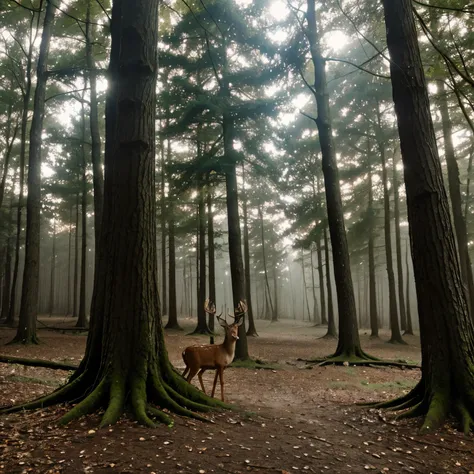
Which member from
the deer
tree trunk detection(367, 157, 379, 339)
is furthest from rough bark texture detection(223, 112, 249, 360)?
tree trunk detection(367, 157, 379, 339)

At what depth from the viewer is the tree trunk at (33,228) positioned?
11656 millimetres

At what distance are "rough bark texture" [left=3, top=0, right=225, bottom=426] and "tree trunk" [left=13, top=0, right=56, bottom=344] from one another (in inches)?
319

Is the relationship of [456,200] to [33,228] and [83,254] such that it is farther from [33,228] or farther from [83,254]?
[83,254]

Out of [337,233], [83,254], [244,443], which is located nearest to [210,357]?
[244,443]

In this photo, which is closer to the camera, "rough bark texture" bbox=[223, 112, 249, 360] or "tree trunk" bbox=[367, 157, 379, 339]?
"rough bark texture" bbox=[223, 112, 249, 360]

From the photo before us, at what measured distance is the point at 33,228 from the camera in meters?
12.1

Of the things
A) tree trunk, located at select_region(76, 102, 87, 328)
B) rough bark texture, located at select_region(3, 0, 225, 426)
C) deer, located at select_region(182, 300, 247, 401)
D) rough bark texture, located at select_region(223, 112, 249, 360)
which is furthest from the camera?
tree trunk, located at select_region(76, 102, 87, 328)

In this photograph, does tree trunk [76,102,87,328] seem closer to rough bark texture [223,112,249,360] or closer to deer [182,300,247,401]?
rough bark texture [223,112,249,360]

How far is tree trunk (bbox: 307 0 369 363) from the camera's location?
10.5m

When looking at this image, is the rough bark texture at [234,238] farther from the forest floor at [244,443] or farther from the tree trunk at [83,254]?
the tree trunk at [83,254]

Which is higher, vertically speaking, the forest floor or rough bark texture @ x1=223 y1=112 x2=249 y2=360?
rough bark texture @ x1=223 y1=112 x2=249 y2=360

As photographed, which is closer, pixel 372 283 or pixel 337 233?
pixel 337 233

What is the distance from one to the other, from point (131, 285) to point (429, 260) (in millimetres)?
4026

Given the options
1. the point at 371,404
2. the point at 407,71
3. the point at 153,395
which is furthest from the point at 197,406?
the point at 407,71
